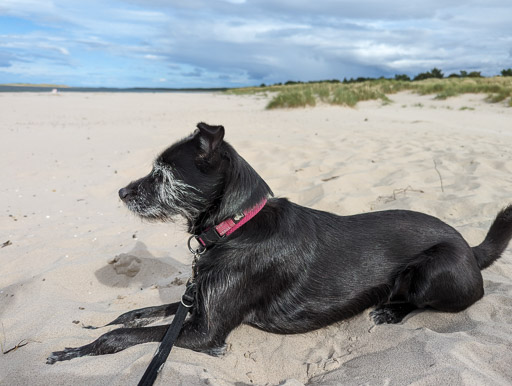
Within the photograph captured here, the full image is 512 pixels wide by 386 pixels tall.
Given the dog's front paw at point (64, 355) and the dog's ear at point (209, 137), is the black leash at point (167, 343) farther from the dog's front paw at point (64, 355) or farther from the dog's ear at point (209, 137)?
the dog's ear at point (209, 137)

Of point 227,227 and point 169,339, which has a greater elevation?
point 227,227

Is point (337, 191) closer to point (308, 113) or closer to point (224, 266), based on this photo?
point (224, 266)

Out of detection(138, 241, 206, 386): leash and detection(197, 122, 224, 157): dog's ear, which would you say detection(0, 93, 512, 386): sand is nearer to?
detection(138, 241, 206, 386): leash

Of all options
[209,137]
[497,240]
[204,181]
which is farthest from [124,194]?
[497,240]

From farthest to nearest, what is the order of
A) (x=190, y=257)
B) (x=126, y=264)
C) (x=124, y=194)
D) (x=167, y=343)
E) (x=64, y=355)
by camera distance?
1. (x=190, y=257)
2. (x=126, y=264)
3. (x=124, y=194)
4. (x=64, y=355)
5. (x=167, y=343)

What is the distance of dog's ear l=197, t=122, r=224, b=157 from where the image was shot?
9.13ft

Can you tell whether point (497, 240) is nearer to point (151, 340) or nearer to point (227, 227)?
point (227, 227)

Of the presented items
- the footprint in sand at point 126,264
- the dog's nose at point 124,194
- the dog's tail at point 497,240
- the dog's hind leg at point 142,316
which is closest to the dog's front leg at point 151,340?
the dog's hind leg at point 142,316

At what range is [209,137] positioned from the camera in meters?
2.84

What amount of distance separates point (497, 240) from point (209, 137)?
2.72m

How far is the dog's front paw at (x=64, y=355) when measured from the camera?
2679 millimetres

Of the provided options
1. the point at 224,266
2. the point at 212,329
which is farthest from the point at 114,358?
the point at 224,266

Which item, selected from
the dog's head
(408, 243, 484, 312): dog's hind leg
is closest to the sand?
(408, 243, 484, 312): dog's hind leg

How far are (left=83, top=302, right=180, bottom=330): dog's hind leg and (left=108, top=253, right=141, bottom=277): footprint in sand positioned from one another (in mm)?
1032
